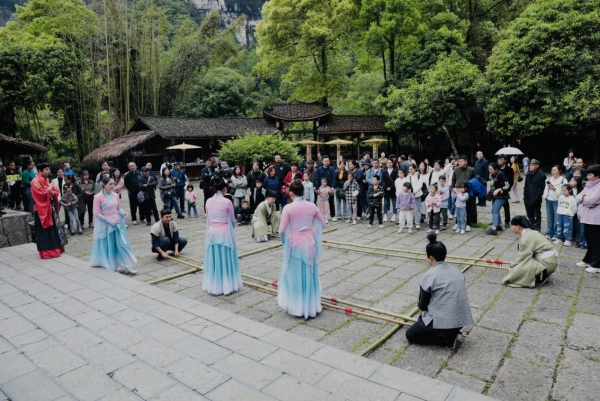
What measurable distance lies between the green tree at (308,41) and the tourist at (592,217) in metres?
22.1

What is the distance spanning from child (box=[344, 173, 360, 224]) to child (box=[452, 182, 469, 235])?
92.2 inches

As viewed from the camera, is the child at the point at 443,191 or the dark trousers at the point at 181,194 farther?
the dark trousers at the point at 181,194

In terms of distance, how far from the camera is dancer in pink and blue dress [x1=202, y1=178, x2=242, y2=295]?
517cm

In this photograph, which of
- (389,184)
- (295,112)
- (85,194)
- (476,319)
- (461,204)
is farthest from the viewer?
(295,112)

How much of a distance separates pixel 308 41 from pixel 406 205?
68.7 ft

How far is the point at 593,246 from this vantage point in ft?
18.5

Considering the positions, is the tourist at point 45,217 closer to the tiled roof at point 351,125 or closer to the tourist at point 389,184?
the tourist at point 389,184

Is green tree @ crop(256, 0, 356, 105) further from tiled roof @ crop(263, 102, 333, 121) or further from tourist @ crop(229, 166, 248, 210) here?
tourist @ crop(229, 166, 248, 210)

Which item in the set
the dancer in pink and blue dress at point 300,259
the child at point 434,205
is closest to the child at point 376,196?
the child at point 434,205

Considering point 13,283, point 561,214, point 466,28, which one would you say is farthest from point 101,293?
point 466,28

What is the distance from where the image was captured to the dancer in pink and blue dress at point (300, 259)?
440cm

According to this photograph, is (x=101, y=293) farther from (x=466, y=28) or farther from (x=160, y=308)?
(x=466, y=28)

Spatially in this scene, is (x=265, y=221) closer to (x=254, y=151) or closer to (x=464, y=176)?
(x=464, y=176)

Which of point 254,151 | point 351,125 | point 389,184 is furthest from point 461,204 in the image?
point 351,125
